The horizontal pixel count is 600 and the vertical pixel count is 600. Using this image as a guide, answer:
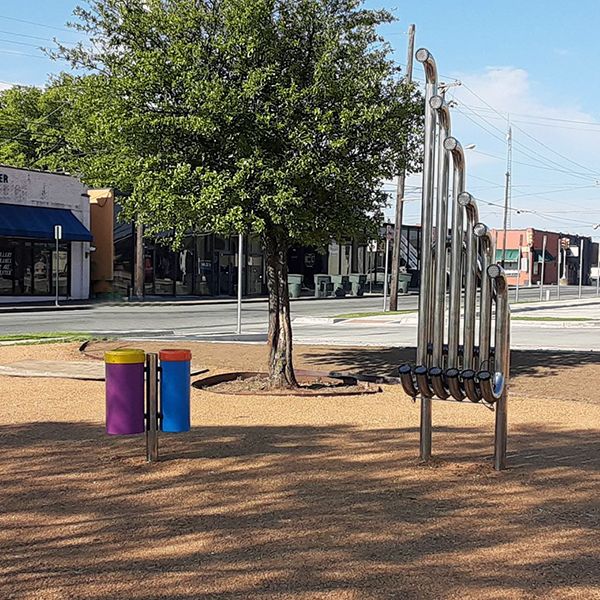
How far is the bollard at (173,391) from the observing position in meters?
7.00

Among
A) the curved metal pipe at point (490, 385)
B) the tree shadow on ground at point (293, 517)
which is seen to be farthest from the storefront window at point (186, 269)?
the curved metal pipe at point (490, 385)

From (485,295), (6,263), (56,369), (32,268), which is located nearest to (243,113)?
(485,295)

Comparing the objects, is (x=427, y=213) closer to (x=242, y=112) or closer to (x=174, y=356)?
(x=174, y=356)

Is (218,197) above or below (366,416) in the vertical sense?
above

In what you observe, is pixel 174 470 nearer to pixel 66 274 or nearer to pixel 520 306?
pixel 66 274

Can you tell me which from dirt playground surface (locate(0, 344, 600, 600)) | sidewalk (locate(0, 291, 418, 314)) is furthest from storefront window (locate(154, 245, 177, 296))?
dirt playground surface (locate(0, 344, 600, 600))

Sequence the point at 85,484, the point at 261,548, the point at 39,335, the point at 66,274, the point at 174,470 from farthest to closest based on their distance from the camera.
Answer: the point at 66,274 < the point at 39,335 < the point at 174,470 < the point at 85,484 < the point at 261,548

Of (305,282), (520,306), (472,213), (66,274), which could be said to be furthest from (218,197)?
(305,282)

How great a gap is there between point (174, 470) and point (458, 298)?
8.68 feet

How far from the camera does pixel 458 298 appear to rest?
682 cm

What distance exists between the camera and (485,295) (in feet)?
22.2

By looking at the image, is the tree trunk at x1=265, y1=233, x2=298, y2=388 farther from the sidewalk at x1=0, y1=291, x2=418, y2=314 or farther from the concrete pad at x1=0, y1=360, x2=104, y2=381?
the sidewalk at x1=0, y1=291, x2=418, y2=314

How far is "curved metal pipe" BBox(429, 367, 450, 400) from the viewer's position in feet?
22.1

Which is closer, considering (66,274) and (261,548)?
(261,548)
